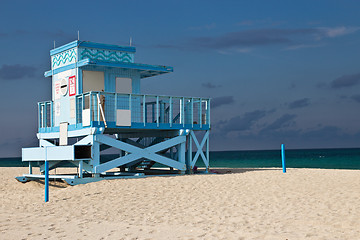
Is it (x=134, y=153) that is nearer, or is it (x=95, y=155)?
(x=95, y=155)

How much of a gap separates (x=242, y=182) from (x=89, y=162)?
5.73 metres

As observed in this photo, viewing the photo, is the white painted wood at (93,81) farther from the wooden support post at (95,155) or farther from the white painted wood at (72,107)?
the wooden support post at (95,155)

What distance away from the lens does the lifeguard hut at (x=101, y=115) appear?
59.1 feet

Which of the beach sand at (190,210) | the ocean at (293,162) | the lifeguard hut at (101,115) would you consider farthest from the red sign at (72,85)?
the ocean at (293,162)

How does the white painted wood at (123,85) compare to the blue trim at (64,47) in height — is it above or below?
below

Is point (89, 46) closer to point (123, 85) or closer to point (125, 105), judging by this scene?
point (123, 85)

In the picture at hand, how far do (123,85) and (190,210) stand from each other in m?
9.85

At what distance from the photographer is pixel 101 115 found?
18297 millimetres

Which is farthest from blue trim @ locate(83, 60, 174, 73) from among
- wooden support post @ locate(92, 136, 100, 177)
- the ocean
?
the ocean

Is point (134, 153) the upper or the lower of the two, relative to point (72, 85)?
lower

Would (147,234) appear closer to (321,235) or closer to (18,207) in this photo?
(321,235)

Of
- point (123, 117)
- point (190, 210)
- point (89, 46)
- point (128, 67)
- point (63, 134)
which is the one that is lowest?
point (190, 210)

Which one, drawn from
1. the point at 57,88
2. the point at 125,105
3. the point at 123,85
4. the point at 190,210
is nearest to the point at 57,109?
the point at 57,88

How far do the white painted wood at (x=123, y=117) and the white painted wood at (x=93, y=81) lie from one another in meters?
2.01
